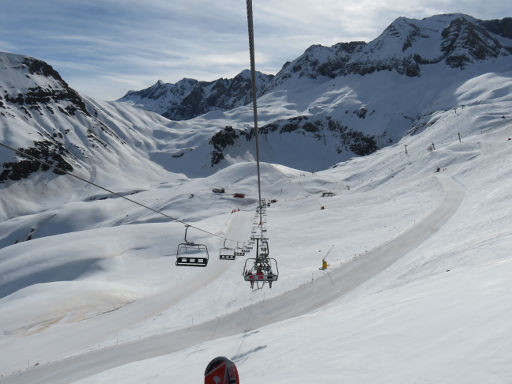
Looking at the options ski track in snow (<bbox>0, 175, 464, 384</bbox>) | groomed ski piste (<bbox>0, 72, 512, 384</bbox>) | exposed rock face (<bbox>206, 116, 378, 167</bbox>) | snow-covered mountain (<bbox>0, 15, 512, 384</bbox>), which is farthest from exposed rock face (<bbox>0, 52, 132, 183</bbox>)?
ski track in snow (<bbox>0, 175, 464, 384</bbox>)

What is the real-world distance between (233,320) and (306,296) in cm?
580

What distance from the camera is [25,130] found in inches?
6053

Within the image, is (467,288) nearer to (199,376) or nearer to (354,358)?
(354,358)

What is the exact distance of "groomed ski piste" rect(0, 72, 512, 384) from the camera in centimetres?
831

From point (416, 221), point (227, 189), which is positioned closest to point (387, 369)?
point (416, 221)

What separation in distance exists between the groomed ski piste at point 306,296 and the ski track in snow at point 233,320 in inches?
6.1

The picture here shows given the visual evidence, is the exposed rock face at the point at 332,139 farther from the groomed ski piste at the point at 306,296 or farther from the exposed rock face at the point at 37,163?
the groomed ski piste at the point at 306,296

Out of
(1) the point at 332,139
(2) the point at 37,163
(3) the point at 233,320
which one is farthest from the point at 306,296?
(1) the point at 332,139

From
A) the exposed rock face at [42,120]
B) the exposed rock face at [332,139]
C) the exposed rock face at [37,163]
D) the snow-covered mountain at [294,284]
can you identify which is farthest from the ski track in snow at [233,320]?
the exposed rock face at [332,139]

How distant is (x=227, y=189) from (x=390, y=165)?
162 feet

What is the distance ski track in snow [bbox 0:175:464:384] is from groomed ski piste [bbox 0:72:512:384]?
0.15 meters

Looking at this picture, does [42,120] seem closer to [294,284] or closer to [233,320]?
[294,284]

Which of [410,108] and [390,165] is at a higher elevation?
[410,108]

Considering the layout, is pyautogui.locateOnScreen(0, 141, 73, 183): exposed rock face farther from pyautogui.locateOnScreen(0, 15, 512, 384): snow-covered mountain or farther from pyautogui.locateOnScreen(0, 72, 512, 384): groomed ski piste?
pyautogui.locateOnScreen(0, 72, 512, 384): groomed ski piste
